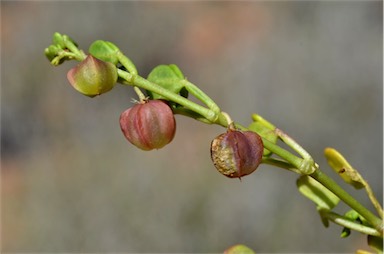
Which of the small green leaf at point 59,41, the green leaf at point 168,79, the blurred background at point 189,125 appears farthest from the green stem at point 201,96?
the blurred background at point 189,125

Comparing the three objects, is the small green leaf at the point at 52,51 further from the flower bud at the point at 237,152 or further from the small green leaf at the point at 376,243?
the small green leaf at the point at 376,243

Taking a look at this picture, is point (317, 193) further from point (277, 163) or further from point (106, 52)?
point (106, 52)

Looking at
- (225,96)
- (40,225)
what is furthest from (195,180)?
(40,225)

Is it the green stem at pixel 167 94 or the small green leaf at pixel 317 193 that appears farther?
the small green leaf at pixel 317 193

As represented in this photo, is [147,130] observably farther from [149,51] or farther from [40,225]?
[149,51]

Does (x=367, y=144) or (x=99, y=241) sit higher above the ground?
(x=367, y=144)

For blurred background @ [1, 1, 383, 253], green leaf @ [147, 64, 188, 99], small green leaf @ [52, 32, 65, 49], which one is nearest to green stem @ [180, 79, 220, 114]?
green leaf @ [147, 64, 188, 99]
